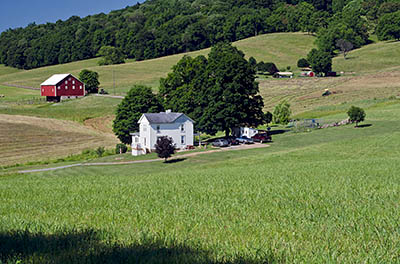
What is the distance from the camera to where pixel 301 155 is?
1881 inches

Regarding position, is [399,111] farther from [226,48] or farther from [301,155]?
[226,48]

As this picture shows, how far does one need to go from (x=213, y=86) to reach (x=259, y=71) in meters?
91.4

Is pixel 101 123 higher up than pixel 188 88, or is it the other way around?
pixel 188 88

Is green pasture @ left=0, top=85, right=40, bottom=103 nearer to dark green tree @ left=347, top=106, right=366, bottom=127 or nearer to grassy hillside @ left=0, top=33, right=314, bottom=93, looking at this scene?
grassy hillside @ left=0, top=33, right=314, bottom=93

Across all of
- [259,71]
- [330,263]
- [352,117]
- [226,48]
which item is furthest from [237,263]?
[259,71]

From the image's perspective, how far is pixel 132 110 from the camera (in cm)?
7344

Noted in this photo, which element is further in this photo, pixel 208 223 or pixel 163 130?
pixel 163 130

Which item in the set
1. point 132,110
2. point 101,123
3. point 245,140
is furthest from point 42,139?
point 245,140

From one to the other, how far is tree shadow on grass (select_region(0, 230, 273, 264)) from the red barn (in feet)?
402

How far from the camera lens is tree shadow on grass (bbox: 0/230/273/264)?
7.67 m

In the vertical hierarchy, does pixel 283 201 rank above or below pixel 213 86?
below

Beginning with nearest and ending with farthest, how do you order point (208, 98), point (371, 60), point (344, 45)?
point (208, 98), point (371, 60), point (344, 45)

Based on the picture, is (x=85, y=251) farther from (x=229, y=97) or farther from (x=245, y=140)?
(x=229, y=97)

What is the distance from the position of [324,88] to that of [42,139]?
7389 cm
